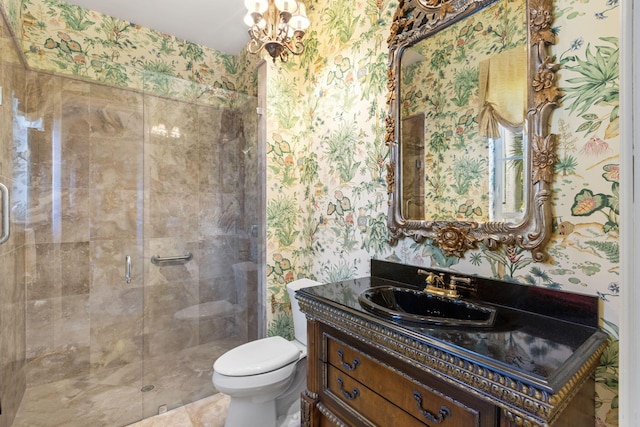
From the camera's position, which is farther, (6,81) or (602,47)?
(6,81)

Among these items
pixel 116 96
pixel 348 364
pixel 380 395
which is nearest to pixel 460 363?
pixel 380 395

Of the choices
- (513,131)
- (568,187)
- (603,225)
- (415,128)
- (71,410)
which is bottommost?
(71,410)

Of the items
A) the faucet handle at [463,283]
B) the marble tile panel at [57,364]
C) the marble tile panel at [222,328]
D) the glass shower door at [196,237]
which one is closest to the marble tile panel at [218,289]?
the glass shower door at [196,237]

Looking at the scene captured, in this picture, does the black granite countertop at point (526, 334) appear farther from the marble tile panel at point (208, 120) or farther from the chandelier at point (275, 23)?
the marble tile panel at point (208, 120)

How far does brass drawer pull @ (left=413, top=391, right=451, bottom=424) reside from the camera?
803 millimetres

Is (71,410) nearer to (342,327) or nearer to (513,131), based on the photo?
(342,327)

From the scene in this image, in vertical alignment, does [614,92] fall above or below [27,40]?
below

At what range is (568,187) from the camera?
0.97 m

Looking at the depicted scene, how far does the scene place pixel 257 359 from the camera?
1611 mm

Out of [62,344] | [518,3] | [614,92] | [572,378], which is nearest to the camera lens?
[572,378]

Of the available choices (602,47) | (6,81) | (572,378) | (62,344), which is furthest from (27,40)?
(572,378)

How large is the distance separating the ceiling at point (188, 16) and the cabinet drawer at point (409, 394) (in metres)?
2.36

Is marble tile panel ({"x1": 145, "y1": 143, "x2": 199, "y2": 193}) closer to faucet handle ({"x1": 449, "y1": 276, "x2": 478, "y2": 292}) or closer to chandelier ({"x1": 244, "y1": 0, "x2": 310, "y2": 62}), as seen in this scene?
chandelier ({"x1": 244, "y1": 0, "x2": 310, "y2": 62})

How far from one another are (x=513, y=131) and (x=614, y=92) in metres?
0.27
